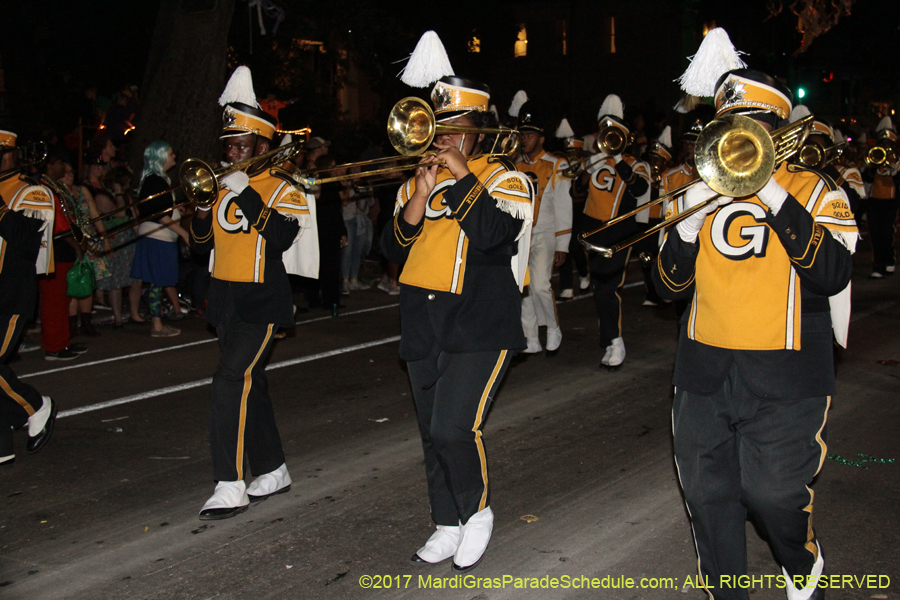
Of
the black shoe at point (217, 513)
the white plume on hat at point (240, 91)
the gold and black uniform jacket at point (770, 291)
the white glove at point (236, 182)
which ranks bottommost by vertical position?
the black shoe at point (217, 513)

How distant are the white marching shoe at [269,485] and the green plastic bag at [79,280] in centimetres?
520

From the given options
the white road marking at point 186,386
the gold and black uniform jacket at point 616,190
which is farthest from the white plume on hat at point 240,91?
the gold and black uniform jacket at point 616,190

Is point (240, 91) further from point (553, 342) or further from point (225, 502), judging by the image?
point (553, 342)

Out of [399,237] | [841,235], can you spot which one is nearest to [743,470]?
[841,235]

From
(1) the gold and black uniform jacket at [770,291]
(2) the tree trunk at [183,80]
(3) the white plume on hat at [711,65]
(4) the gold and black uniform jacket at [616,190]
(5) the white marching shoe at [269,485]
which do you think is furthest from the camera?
(2) the tree trunk at [183,80]

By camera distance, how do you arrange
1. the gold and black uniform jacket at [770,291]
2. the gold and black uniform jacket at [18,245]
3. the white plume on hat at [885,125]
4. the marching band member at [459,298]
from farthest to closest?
the white plume on hat at [885,125] → the gold and black uniform jacket at [18,245] → the marching band member at [459,298] → the gold and black uniform jacket at [770,291]

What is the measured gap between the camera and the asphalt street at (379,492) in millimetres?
4004

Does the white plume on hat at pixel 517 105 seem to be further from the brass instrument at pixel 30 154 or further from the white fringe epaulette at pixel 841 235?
the white fringe epaulette at pixel 841 235

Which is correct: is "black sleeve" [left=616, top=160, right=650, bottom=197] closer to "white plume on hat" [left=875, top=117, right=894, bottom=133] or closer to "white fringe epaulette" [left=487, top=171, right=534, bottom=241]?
"white fringe epaulette" [left=487, top=171, right=534, bottom=241]

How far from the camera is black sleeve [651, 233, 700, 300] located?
11.0 feet

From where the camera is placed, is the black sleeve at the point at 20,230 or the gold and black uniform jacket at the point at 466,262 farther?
the black sleeve at the point at 20,230

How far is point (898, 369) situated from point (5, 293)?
7299mm

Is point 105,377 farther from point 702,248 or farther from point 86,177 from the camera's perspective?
point 702,248

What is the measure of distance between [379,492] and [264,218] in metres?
1.72
